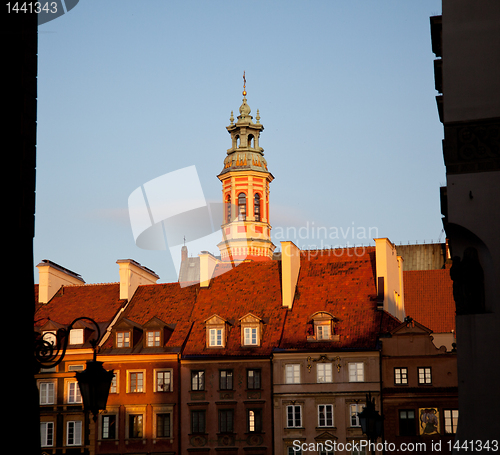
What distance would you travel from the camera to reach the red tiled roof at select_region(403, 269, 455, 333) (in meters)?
54.9

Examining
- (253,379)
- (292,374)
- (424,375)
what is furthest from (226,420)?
(424,375)

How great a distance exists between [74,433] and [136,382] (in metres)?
4.07

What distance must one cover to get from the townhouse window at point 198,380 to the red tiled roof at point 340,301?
4.44 m

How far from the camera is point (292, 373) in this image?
42.8 meters

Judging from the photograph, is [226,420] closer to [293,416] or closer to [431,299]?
[293,416]

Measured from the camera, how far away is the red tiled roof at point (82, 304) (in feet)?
162

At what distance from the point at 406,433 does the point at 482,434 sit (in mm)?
25199

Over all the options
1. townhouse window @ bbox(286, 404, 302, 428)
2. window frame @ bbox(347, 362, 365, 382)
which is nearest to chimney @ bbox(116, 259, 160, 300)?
townhouse window @ bbox(286, 404, 302, 428)

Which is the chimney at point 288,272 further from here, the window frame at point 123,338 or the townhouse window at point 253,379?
the window frame at point 123,338

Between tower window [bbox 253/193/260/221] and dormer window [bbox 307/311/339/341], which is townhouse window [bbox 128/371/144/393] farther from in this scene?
tower window [bbox 253/193/260/221]

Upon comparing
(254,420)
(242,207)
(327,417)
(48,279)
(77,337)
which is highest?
(242,207)

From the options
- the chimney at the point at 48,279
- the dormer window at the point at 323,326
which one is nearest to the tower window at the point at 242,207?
the chimney at the point at 48,279

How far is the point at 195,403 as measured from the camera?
43281 millimetres

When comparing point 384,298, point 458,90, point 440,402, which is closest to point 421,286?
point 384,298
